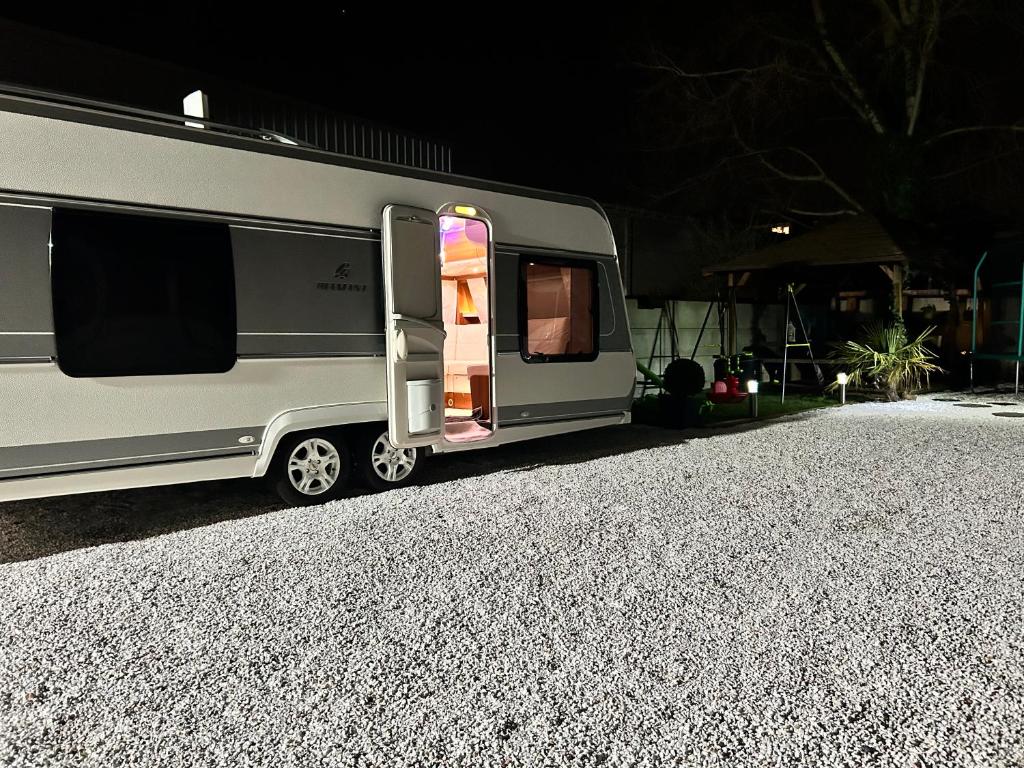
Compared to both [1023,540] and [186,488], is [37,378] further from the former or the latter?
[1023,540]

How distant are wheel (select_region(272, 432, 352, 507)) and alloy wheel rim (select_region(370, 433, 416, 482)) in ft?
0.71

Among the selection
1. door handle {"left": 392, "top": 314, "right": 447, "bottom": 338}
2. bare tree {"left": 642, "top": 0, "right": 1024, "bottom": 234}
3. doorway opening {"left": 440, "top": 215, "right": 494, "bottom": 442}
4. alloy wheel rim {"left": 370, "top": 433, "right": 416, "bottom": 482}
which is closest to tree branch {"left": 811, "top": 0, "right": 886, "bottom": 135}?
bare tree {"left": 642, "top": 0, "right": 1024, "bottom": 234}

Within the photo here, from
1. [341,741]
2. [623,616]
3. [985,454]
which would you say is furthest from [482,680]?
[985,454]

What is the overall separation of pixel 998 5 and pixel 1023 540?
1638cm

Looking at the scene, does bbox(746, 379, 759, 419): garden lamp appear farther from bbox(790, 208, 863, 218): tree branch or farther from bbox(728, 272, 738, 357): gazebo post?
bbox(790, 208, 863, 218): tree branch

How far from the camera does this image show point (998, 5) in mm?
15906

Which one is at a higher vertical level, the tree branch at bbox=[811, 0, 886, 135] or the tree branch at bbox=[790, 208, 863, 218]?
the tree branch at bbox=[811, 0, 886, 135]

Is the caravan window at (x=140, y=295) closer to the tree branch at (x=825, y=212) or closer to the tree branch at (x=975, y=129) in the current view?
the tree branch at (x=825, y=212)

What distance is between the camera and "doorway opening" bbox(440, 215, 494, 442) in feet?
24.3

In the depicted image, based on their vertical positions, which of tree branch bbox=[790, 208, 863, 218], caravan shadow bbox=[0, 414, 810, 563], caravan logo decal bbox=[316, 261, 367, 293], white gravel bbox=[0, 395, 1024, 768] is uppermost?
tree branch bbox=[790, 208, 863, 218]

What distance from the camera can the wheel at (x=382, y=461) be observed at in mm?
5613

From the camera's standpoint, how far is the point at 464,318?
784 centimetres

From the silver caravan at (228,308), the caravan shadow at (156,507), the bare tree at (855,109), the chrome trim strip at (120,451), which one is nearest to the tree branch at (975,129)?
the bare tree at (855,109)

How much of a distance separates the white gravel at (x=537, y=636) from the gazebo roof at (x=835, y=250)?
7.64 meters
